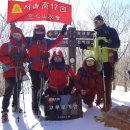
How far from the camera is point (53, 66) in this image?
7430 mm

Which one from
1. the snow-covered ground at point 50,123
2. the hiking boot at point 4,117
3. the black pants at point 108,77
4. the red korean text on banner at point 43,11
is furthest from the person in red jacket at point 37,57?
the black pants at point 108,77

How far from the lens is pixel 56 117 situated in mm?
7164

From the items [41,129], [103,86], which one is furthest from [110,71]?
[41,129]

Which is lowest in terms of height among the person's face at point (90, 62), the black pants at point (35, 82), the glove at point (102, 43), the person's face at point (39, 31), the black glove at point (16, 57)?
the black pants at point (35, 82)

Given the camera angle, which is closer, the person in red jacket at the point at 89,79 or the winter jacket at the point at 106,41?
the winter jacket at the point at 106,41

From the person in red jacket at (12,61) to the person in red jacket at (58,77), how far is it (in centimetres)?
68

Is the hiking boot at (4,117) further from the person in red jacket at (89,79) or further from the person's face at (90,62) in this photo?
the person's face at (90,62)

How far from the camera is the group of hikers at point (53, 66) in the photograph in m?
7.30

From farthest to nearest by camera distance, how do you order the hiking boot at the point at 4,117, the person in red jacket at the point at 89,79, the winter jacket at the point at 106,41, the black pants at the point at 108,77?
1. the black pants at the point at 108,77
2. the person in red jacket at the point at 89,79
3. the winter jacket at the point at 106,41
4. the hiking boot at the point at 4,117

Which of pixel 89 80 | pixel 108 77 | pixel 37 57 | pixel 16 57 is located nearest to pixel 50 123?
pixel 89 80

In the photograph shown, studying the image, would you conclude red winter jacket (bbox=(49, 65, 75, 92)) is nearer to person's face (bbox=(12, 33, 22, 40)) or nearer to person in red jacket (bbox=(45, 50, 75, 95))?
person in red jacket (bbox=(45, 50, 75, 95))

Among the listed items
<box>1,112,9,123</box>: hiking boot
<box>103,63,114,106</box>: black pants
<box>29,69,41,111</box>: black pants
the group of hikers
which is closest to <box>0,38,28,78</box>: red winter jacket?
the group of hikers

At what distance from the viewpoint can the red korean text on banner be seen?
803 centimetres

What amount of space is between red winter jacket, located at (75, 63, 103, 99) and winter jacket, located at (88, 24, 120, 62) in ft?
1.16
